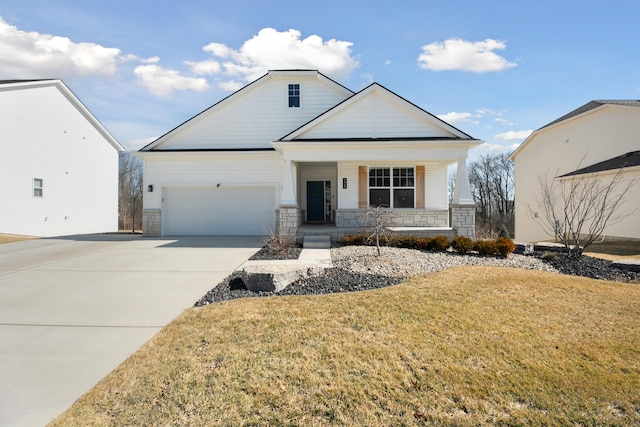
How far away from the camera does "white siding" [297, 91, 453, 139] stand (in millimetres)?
14031

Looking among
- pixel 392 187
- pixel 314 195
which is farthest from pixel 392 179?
pixel 314 195

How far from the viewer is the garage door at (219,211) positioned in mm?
16938

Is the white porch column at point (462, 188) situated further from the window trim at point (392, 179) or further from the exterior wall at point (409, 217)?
the window trim at point (392, 179)

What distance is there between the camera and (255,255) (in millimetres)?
10531

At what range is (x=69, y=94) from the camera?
22766 mm

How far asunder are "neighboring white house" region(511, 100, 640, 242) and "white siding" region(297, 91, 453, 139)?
1041 cm

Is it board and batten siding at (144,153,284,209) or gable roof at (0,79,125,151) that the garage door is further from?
gable roof at (0,79,125,151)

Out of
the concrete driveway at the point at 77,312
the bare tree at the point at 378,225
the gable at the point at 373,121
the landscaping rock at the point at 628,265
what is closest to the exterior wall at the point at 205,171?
the gable at the point at 373,121

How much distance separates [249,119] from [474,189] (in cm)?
4160

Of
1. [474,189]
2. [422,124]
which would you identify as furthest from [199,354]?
[474,189]

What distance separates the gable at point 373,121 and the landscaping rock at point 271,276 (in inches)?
314

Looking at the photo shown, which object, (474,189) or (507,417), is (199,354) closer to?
(507,417)

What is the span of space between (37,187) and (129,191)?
23.0 m

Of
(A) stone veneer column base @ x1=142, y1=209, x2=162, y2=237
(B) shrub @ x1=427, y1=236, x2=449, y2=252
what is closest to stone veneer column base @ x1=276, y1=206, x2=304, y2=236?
(B) shrub @ x1=427, y1=236, x2=449, y2=252
